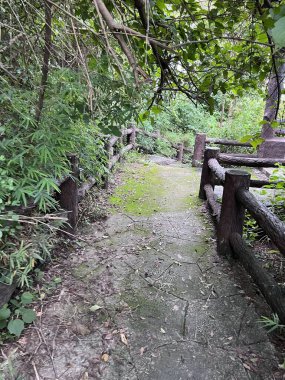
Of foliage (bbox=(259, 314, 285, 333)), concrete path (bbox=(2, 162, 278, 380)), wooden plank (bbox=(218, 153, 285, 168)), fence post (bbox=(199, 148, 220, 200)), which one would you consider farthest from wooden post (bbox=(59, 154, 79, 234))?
wooden plank (bbox=(218, 153, 285, 168))

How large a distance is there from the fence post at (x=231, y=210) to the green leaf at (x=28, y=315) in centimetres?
173

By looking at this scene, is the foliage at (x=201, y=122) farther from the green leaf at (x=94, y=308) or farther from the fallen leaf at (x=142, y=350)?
the fallen leaf at (x=142, y=350)

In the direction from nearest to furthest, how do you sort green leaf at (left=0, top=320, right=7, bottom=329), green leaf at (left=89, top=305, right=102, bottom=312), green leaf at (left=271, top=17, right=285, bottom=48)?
green leaf at (left=271, top=17, right=285, bottom=48) → green leaf at (left=0, top=320, right=7, bottom=329) → green leaf at (left=89, top=305, right=102, bottom=312)

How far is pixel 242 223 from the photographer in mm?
2707

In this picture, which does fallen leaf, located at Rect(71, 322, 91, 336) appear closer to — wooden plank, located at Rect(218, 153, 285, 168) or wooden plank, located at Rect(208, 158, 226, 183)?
wooden plank, located at Rect(208, 158, 226, 183)

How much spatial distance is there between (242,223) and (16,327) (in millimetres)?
1984

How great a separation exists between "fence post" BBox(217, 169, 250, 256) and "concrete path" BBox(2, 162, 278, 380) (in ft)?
0.72

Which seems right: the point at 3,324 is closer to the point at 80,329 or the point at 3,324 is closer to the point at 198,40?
the point at 80,329

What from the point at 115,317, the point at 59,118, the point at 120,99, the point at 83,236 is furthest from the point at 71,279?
the point at 120,99

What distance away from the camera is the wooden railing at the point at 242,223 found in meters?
1.90

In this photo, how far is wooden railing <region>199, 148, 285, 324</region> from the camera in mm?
1903

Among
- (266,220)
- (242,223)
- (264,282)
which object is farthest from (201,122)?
(264,282)

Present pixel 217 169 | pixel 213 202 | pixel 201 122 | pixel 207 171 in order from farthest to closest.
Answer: pixel 201 122
pixel 207 171
pixel 213 202
pixel 217 169

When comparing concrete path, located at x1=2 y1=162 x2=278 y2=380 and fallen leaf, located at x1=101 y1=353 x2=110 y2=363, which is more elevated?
concrete path, located at x1=2 y1=162 x2=278 y2=380
